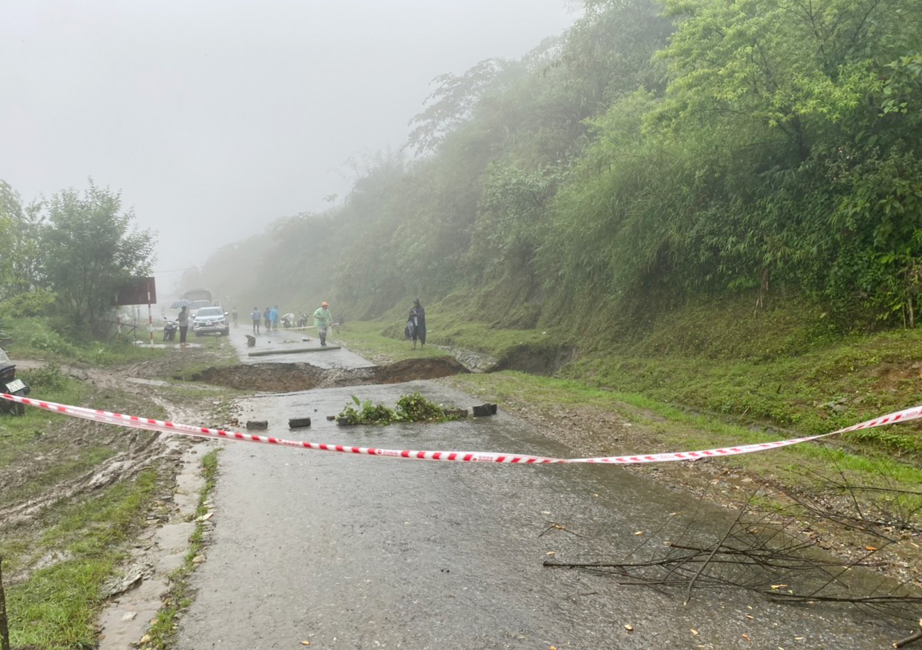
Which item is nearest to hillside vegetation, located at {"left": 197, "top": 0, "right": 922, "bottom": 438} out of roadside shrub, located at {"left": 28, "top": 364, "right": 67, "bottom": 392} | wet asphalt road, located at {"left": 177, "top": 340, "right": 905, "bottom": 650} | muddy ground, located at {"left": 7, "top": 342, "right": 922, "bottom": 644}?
muddy ground, located at {"left": 7, "top": 342, "right": 922, "bottom": 644}

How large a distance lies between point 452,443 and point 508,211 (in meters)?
17.9

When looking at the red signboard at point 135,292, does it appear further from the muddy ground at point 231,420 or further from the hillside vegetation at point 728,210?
the hillside vegetation at point 728,210

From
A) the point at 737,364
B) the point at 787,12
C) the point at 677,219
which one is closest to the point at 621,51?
the point at 677,219

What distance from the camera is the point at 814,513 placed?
5910mm

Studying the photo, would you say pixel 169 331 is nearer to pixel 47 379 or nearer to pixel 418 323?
pixel 418 323

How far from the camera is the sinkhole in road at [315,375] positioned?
18.5m

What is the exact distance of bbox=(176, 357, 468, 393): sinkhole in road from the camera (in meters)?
18.5

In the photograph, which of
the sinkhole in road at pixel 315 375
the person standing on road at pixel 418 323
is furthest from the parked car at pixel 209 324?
the sinkhole in road at pixel 315 375

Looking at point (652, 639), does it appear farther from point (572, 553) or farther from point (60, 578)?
point (60, 578)

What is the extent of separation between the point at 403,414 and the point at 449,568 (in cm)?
644

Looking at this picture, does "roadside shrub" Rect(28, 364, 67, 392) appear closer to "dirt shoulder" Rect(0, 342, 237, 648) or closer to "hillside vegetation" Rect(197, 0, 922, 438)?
"dirt shoulder" Rect(0, 342, 237, 648)

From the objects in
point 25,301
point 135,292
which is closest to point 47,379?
point 25,301

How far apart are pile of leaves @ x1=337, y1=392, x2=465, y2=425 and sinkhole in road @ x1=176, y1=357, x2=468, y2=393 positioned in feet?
21.9

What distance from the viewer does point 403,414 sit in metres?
11.3
